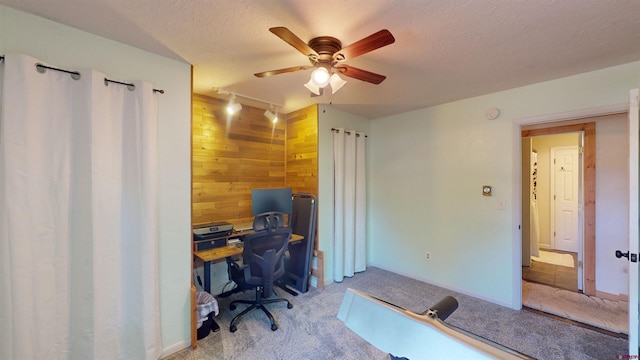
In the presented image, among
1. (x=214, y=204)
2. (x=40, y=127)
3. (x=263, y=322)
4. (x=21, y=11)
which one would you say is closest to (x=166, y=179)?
(x=40, y=127)

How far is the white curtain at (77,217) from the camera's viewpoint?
1.40m

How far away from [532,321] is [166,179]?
148 inches

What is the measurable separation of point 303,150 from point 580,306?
3.74 m

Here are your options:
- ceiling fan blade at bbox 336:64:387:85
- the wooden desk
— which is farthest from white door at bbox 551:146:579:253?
the wooden desk

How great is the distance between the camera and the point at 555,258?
4.42 meters

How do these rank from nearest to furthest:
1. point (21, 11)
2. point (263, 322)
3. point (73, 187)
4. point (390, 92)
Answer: point (21, 11)
point (73, 187)
point (263, 322)
point (390, 92)

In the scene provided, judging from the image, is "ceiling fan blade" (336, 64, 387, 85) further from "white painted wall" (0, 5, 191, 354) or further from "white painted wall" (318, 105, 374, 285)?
"white painted wall" (318, 105, 374, 285)

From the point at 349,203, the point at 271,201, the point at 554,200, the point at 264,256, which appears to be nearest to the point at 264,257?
the point at 264,256

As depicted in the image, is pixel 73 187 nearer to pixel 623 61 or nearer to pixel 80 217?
pixel 80 217

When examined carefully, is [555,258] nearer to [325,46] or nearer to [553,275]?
[553,275]

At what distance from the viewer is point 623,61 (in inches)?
81.4

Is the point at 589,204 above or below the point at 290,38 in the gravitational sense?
below

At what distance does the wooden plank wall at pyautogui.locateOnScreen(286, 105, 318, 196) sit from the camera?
329cm

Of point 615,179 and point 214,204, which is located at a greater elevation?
point 615,179
